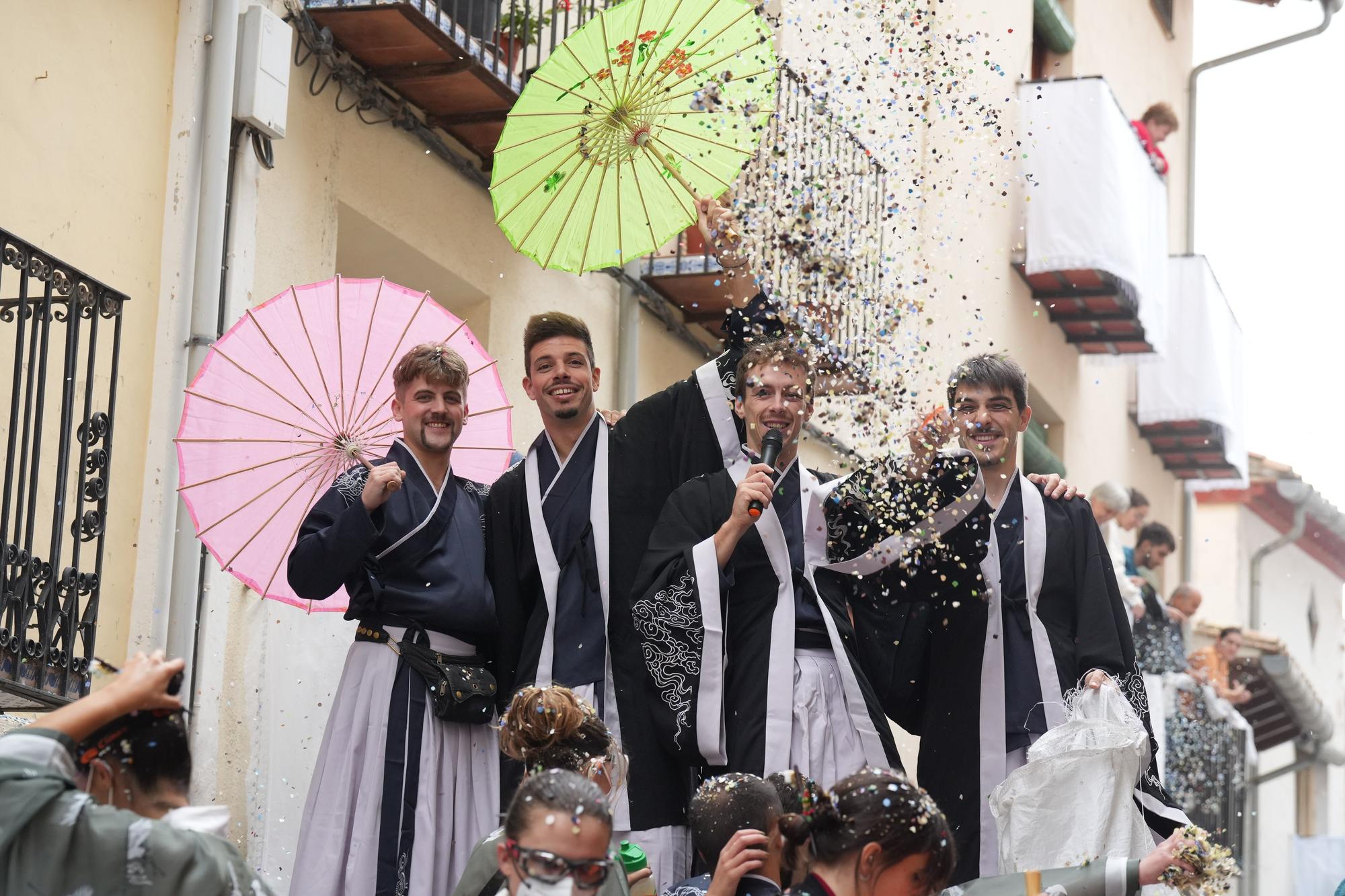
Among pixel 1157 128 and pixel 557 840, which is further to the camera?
pixel 1157 128

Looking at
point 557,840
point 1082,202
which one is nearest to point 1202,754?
point 1082,202

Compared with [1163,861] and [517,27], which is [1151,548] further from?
[1163,861]

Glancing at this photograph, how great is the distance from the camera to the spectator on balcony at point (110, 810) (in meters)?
3.22

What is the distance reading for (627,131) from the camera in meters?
6.16

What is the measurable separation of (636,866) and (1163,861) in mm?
1147

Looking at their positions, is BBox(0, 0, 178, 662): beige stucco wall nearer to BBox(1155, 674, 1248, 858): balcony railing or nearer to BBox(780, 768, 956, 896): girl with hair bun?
BBox(780, 768, 956, 896): girl with hair bun

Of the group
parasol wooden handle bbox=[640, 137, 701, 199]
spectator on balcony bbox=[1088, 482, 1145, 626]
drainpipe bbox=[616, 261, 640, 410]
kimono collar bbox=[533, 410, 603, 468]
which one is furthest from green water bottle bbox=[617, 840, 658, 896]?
spectator on balcony bbox=[1088, 482, 1145, 626]

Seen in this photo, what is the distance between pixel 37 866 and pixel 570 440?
271 cm

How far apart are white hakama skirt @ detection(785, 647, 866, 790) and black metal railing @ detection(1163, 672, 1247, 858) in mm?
10525

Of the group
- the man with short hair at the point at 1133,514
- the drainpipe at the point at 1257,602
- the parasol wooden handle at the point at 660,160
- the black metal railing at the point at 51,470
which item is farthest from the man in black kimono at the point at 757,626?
the drainpipe at the point at 1257,602

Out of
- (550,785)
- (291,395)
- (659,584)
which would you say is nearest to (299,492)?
(291,395)

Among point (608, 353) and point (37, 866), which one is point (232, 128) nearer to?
point (608, 353)

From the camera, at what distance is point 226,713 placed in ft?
22.1

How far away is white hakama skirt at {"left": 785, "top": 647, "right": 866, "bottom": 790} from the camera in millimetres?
5219
